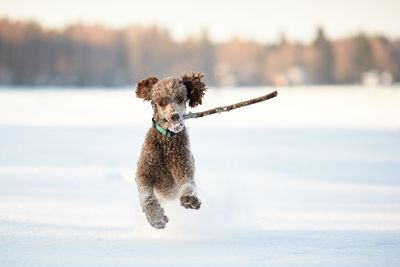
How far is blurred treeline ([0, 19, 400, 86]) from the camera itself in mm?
97562

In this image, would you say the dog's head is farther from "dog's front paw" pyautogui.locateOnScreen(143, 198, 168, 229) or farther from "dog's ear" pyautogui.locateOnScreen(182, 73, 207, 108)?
"dog's front paw" pyautogui.locateOnScreen(143, 198, 168, 229)

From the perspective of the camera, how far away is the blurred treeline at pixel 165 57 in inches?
3841

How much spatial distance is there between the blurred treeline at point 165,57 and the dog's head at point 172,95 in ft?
283

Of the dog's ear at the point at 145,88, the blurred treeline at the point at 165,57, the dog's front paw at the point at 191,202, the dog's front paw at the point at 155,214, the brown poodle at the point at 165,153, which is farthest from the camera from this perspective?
the blurred treeline at the point at 165,57

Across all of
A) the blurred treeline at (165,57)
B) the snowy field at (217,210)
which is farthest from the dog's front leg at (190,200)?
the blurred treeline at (165,57)

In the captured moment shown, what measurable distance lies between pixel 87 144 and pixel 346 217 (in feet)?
27.7

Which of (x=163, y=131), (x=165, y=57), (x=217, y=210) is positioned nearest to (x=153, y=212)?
(x=163, y=131)

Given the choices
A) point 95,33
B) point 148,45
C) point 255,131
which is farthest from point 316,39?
point 255,131

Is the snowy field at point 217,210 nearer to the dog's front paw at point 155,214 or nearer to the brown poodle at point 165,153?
the dog's front paw at point 155,214

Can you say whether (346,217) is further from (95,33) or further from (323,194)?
(95,33)

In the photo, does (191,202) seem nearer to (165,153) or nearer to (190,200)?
(190,200)

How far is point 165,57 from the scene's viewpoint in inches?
4801

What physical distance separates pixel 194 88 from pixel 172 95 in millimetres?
370

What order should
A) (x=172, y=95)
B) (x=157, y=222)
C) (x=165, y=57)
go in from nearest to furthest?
(x=157, y=222)
(x=172, y=95)
(x=165, y=57)
